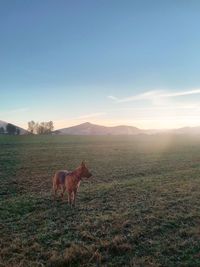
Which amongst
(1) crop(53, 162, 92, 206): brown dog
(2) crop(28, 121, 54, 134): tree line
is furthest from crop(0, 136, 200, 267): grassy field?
(2) crop(28, 121, 54, 134): tree line

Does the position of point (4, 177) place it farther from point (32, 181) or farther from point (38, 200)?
point (38, 200)

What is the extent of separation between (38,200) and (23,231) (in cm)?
493

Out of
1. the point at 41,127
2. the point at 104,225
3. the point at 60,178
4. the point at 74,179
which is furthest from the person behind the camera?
the point at 41,127

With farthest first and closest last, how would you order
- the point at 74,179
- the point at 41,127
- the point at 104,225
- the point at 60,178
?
1. the point at 41,127
2. the point at 60,178
3. the point at 74,179
4. the point at 104,225

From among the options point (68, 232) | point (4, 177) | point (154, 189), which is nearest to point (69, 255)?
point (68, 232)

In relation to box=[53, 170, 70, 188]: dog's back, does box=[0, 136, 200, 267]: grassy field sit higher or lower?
lower

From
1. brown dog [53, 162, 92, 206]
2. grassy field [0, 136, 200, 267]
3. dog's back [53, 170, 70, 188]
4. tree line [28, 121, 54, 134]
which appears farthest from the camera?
tree line [28, 121, 54, 134]

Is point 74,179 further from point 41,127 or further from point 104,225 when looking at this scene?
point 41,127

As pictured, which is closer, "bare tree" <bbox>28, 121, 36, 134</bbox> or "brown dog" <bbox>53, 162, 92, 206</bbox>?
"brown dog" <bbox>53, 162, 92, 206</bbox>

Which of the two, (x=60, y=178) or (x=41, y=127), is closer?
(x=60, y=178)

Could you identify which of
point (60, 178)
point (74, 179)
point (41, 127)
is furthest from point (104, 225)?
point (41, 127)

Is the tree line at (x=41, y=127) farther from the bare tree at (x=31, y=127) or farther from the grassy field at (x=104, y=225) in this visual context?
the grassy field at (x=104, y=225)

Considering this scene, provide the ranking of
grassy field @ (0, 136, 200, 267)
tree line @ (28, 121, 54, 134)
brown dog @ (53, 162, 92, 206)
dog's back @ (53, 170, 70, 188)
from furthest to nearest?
tree line @ (28, 121, 54, 134) → dog's back @ (53, 170, 70, 188) → brown dog @ (53, 162, 92, 206) → grassy field @ (0, 136, 200, 267)

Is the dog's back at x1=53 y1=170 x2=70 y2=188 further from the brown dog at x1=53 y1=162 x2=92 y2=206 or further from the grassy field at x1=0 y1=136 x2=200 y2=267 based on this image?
the grassy field at x1=0 y1=136 x2=200 y2=267
